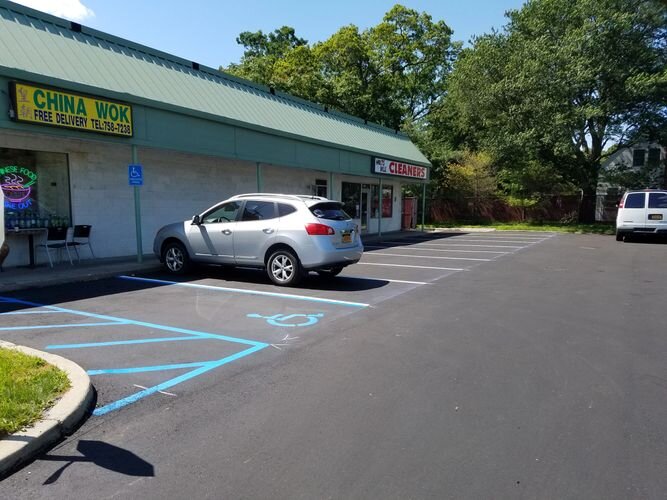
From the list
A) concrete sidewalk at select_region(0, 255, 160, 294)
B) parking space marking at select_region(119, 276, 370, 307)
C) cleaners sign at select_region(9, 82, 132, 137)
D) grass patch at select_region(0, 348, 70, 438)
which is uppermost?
cleaners sign at select_region(9, 82, 132, 137)

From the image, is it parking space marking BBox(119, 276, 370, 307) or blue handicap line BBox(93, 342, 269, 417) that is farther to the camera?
parking space marking BBox(119, 276, 370, 307)

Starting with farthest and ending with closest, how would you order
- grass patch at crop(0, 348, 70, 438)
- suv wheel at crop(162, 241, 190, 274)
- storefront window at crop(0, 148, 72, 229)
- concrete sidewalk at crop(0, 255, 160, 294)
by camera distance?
storefront window at crop(0, 148, 72, 229) → suv wheel at crop(162, 241, 190, 274) → concrete sidewalk at crop(0, 255, 160, 294) → grass patch at crop(0, 348, 70, 438)

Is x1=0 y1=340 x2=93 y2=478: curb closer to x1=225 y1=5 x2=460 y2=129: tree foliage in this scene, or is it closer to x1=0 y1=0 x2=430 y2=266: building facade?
x1=0 y1=0 x2=430 y2=266: building facade

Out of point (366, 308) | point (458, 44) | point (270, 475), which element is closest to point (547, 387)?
point (270, 475)

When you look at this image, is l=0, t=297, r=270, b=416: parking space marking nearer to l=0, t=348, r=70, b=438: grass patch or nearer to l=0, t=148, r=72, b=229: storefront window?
l=0, t=348, r=70, b=438: grass patch

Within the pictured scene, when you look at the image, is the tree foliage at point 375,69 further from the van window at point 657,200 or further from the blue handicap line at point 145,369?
the blue handicap line at point 145,369

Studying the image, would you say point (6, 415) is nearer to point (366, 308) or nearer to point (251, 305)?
point (251, 305)

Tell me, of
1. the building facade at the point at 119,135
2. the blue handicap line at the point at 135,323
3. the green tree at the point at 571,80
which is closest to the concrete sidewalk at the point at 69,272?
the building facade at the point at 119,135

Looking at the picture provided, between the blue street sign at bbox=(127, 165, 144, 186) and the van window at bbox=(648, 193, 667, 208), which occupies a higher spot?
the blue street sign at bbox=(127, 165, 144, 186)

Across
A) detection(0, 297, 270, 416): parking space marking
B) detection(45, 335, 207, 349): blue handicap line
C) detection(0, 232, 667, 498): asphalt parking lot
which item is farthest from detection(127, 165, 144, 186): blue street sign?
detection(45, 335, 207, 349): blue handicap line

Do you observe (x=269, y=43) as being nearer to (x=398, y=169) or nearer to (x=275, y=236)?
(x=398, y=169)

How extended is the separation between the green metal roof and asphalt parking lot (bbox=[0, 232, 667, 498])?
4.72m

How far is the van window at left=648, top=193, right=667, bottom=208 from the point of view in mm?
18891

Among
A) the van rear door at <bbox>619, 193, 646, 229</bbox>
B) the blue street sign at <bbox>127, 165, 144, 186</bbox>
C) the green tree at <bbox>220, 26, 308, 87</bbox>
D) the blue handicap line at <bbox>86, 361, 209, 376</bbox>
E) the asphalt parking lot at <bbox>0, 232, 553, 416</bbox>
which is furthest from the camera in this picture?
the green tree at <bbox>220, 26, 308, 87</bbox>
